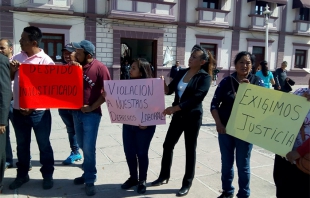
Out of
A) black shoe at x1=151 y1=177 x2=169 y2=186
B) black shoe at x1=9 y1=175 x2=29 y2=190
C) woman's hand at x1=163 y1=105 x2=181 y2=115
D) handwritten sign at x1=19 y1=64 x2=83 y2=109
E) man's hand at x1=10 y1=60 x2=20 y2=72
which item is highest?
man's hand at x1=10 y1=60 x2=20 y2=72

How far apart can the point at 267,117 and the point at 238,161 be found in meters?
0.70

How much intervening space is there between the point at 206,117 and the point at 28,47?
19.7 feet

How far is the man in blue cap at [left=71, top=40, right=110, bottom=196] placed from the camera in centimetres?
306

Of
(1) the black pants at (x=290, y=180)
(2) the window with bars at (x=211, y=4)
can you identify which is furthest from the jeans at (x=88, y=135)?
(2) the window with bars at (x=211, y=4)

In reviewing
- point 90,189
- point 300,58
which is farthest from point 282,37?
point 90,189

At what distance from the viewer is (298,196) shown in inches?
86.9

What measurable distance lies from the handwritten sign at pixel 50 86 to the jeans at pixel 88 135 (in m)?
0.16

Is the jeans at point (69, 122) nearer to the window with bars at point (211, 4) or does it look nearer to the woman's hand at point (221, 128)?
the woman's hand at point (221, 128)

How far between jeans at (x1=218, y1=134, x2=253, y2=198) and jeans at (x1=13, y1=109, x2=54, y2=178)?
2072 mm

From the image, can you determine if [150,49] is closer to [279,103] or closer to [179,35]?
[179,35]

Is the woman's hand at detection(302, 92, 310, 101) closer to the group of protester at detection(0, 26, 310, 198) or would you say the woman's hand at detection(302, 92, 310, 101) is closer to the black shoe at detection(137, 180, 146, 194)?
the group of protester at detection(0, 26, 310, 198)

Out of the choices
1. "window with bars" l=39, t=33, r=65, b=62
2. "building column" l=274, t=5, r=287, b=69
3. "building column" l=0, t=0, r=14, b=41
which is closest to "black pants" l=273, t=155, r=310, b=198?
"window with bars" l=39, t=33, r=65, b=62

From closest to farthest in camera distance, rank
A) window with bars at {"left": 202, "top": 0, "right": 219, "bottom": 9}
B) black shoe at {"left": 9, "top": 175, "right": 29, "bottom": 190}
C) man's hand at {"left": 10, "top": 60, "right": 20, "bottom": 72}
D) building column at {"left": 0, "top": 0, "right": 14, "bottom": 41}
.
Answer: man's hand at {"left": 10, "top": 60, "right": 20, "bottom": 72}
black shoe at {"left": 9, "top": 175, "right": 29, "bottom": 190}
building column at {"left": 0, "top": 0, "right": 14, "bottom": 41}
window with bars at {"left": 202, "top": 0, "right": 219, "bottom": 9}

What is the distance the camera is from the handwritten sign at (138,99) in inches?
125
